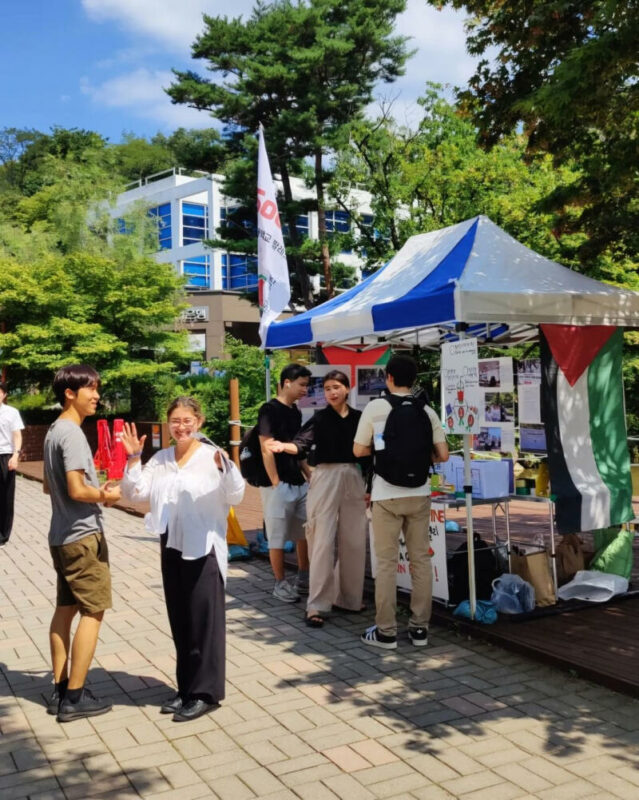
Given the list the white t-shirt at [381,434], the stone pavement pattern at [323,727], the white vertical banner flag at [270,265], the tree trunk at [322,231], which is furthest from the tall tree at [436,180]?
the stone pavement pattern at [323,727]

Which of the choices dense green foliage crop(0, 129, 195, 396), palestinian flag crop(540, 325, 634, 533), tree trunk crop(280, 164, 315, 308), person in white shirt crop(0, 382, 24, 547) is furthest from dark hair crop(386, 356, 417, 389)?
tree trunk crop(280, 164, 315, 308)

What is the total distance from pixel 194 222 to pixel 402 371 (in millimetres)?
41758

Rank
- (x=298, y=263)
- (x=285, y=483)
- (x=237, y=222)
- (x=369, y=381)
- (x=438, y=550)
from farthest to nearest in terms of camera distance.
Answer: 1. (x=237, y=222)
2. (x=298, y=263)
3. (x=369, y=381)
4. (x=285, y=483)
5. (x=438, y=550)

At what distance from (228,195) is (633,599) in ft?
71.0

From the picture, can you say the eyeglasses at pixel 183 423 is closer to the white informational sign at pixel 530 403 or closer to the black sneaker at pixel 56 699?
the black sneaker at pixel 56 699

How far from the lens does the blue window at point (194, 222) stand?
1763 inches

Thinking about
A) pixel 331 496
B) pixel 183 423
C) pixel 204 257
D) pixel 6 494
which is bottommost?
pixel 6 494

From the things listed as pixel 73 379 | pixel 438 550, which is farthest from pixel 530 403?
pixel 73 379

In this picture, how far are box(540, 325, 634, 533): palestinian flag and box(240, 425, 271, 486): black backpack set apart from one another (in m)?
2.32

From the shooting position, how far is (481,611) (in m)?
5.65

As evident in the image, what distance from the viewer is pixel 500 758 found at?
3.67 metres

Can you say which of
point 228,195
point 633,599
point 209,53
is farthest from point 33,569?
point 209,53

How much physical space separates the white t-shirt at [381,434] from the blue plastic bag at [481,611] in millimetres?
1009

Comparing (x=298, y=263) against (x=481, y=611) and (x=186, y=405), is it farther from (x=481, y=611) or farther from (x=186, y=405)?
(x=186, y=405)
